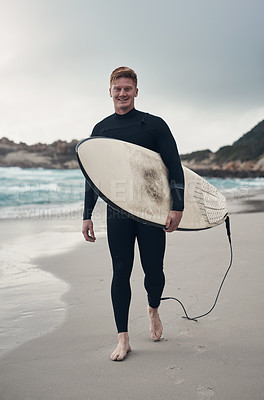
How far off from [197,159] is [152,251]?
5450cm

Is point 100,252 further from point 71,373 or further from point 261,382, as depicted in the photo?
point 261,382

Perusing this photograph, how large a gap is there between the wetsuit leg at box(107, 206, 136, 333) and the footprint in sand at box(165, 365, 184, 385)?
0.33 metres

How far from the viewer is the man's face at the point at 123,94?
207 cm

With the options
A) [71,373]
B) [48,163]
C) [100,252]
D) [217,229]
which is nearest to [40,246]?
[100,252]

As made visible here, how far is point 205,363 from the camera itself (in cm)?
188

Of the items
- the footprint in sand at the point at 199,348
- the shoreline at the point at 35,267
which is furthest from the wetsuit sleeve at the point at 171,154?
the shoreline at the point at 35,267

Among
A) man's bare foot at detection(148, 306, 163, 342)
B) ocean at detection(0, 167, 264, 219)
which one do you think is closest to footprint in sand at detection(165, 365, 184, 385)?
man's bare foot at detection(148, 306, 163, 342)

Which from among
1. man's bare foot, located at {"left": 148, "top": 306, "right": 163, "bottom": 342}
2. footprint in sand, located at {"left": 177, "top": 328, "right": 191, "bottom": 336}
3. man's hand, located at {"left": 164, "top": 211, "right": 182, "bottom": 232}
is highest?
man's hand, located at {"left": 164, "top": 211, "right": 182, "bottom": 232}

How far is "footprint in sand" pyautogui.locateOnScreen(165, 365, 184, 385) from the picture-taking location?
171cm

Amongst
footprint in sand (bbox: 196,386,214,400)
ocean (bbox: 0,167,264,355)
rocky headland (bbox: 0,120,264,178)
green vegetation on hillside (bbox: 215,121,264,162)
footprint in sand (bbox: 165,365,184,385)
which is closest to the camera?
footprint in sand (bbox: 196,386,214,400)

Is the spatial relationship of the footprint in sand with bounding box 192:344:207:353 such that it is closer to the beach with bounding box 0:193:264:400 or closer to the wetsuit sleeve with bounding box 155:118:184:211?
the beach with bounding box 0:193:264:400

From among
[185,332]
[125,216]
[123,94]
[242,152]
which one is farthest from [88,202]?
[242,152]

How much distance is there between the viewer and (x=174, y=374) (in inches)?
70.1

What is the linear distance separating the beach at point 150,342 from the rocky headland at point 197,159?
32763 mm
